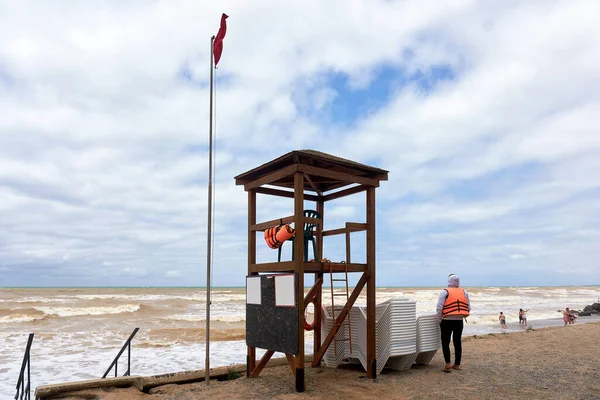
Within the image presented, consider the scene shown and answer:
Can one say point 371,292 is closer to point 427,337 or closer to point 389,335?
point 389,335

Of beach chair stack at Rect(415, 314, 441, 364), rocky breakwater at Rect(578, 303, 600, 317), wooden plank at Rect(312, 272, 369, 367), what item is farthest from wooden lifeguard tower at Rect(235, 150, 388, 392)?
rocky breakwater at Rect(578, 303, 600, 317)

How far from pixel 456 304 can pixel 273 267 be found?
3.20m

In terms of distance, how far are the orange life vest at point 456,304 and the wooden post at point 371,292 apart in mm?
1303

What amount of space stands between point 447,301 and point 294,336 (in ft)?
9.54

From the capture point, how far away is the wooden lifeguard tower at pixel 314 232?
299 inches

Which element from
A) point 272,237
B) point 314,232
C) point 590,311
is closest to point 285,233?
point 272,237

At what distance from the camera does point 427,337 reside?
918 centimetres

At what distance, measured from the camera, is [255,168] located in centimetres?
869

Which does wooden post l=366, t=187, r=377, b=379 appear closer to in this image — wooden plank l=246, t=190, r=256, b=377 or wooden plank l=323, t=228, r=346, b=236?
wooden plank l=323, t=228, r=346, b=236

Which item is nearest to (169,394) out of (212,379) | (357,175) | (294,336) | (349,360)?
(212,379)

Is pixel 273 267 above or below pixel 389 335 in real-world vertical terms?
above

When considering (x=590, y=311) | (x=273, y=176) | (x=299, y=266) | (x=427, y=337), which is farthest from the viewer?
(x=590, y=311)

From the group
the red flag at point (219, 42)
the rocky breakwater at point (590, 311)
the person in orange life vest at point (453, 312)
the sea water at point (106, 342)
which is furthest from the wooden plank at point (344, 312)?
the rocky breakwater at point (590, 311)

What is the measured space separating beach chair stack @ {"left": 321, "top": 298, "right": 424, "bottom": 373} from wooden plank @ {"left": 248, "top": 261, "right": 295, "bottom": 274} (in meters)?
1.69
